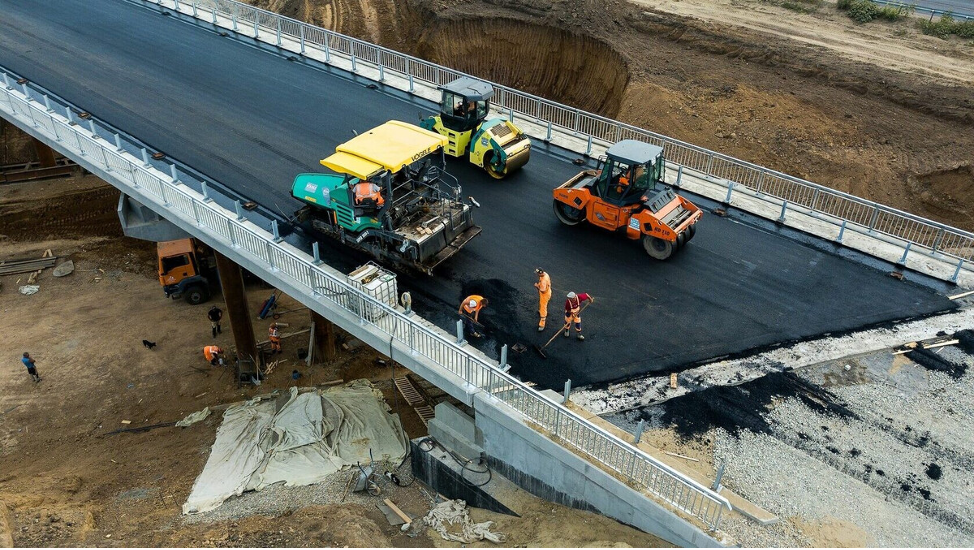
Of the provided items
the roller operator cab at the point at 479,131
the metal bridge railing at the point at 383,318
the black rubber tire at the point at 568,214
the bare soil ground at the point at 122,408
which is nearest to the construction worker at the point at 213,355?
the bare soil ground at the point at 122,408

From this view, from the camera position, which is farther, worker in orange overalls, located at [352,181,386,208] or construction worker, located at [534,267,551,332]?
worker in orange overalls, located at [352,181,386,208]

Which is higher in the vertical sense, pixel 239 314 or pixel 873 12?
pixel 873 12

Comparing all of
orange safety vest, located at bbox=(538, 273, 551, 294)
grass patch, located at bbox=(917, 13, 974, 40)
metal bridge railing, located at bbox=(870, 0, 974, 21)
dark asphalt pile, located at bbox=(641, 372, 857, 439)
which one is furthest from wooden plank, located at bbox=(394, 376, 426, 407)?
metal bridge railing, located at bbox=(870, 0, 974, 21)

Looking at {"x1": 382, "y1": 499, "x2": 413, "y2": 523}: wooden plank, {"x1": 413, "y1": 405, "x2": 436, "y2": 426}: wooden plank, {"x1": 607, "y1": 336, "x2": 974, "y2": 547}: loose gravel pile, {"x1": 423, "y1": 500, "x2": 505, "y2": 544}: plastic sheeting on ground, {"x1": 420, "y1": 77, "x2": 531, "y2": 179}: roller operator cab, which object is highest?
{"x1": 420, "y1": 77, "x2": 531, "y2": 179}: roller operator cab

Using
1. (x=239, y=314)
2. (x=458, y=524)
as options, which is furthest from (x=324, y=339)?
(x=458, y=524)

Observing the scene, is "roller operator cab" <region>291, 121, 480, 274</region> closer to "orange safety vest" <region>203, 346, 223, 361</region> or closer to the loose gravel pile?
the loose gravel pile

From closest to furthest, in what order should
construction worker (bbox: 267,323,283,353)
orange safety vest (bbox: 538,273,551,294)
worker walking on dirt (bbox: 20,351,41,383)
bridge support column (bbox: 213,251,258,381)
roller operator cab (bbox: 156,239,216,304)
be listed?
orange safety vest (bbox: 538,273,551,294), bridge support column (bbox: 213,251,258,381), worker walking on dirt (bbox: 20,351,41,383), construction worker (bbox: 267,323,283,353), roller operator cab (bbox: 156,239,216,304)

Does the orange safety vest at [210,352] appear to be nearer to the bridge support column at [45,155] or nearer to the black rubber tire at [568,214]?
the black rubber tire at [568,214]

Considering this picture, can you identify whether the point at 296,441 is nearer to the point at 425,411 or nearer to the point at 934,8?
the point at 425,411
